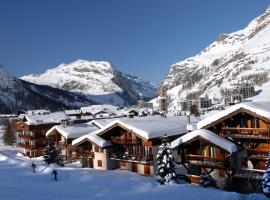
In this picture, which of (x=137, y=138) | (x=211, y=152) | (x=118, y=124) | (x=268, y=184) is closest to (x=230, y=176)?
(x=211, y=152)

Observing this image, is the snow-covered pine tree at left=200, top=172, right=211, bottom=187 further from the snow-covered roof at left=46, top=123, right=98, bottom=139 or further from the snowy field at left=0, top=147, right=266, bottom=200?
the snow-covered roof at left=46, top=123, right=98, bottom=139

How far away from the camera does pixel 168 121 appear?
53094 mm

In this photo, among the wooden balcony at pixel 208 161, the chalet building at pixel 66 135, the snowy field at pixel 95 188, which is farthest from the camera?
the chalet building at pixel 66 135

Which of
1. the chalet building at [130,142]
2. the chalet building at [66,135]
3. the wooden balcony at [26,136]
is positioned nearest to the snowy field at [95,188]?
the chalet building at [130,142]

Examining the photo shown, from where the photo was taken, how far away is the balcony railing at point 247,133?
117 feet

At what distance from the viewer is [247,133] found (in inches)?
1467

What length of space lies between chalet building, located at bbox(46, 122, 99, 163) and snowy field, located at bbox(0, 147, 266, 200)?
55.4 ft

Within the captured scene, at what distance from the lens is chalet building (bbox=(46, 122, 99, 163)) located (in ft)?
217

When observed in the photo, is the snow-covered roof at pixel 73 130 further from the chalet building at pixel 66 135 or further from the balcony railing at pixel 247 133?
the balcony railing at pixel 247 133

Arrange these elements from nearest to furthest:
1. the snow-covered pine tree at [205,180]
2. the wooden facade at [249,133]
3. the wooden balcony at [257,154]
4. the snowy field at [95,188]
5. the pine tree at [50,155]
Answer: the snowy field at [95,188]
the wooden balcony at [257,154]
the wooden facade at [249,133]
the snow-covered pine tree at [205,180]
the pine tree at [50,155]

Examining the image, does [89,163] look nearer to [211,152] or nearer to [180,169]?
[180,169]

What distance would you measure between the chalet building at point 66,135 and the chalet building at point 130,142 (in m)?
10.7

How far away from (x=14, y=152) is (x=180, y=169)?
2281 inches

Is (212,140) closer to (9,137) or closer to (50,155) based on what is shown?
(50,155)
